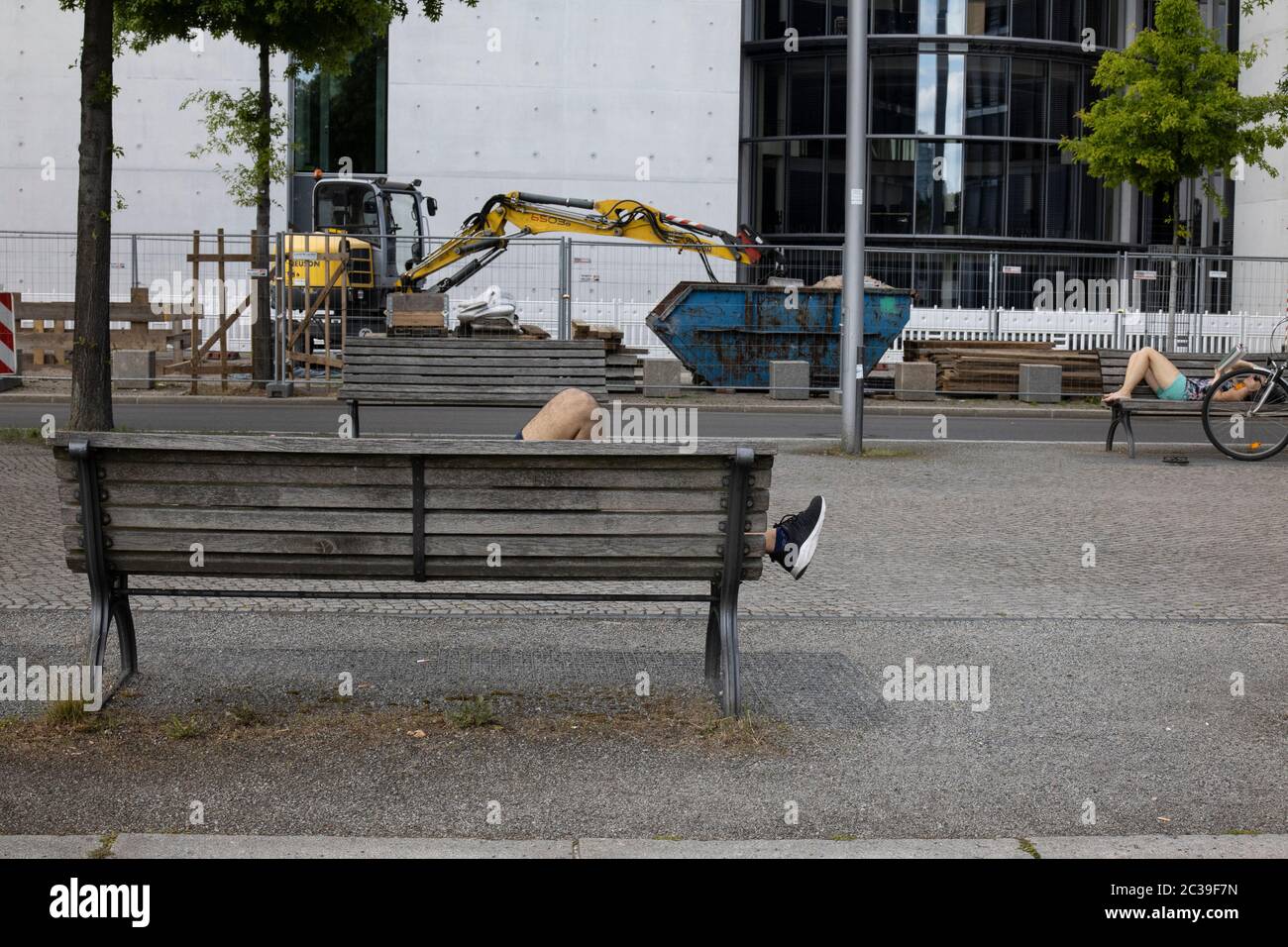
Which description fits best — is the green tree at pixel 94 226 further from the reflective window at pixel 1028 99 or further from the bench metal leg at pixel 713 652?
the reflective window at pixel 1028 99

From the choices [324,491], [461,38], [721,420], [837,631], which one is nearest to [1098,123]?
[721,420]

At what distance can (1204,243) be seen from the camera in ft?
142

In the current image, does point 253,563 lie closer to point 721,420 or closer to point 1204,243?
point 721,420

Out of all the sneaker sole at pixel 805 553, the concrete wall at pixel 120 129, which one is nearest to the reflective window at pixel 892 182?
the concrete wall at pixel 120 129

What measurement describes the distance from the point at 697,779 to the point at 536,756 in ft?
1.79

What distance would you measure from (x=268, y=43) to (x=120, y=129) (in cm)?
1756

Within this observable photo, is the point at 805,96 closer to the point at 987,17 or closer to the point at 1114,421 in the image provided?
the point at 987,17

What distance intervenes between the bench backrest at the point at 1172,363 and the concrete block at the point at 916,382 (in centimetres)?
686

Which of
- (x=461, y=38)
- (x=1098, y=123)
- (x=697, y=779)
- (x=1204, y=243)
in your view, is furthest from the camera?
(x=1204, y=243)

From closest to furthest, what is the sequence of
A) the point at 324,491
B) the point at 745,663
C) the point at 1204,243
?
the point at 324,491
the point at 745,663
the point at 1204,243

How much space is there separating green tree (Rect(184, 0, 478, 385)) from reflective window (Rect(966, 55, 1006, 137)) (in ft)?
67.4

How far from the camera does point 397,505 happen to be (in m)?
5.30

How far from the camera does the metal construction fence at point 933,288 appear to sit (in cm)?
2602
